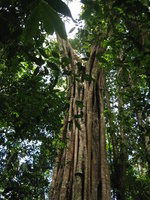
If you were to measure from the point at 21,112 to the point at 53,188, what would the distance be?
2.60 feet

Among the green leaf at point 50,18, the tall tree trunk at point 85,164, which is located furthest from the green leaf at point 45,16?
the tall tree trunk at point 85,164

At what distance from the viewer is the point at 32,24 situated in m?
0.51

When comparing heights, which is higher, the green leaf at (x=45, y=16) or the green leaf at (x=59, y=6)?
the green leaf at (x=59, y=6)

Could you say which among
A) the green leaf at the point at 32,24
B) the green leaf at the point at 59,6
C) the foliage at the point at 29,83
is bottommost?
the green leaf at the point at 32,24

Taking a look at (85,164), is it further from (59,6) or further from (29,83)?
(59,6)

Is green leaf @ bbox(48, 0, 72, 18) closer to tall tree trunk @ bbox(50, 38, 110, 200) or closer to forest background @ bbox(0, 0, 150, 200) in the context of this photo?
forest background @ bbox(0, 0, 150, 200)

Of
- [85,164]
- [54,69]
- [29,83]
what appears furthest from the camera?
[85,164]

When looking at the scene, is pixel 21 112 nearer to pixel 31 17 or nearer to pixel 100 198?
pixel 100 198

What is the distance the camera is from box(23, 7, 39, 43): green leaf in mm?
492

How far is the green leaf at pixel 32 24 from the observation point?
492mm

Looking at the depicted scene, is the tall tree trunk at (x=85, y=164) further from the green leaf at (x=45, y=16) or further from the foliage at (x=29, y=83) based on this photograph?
the green leaf at (x=45, y=16)

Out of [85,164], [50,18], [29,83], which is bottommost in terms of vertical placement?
[50,18]

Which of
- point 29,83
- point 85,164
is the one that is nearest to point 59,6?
point 29,83

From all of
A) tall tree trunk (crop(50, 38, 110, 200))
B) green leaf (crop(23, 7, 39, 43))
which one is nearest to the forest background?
green leaf (crop(23, 7, 39, 43))
